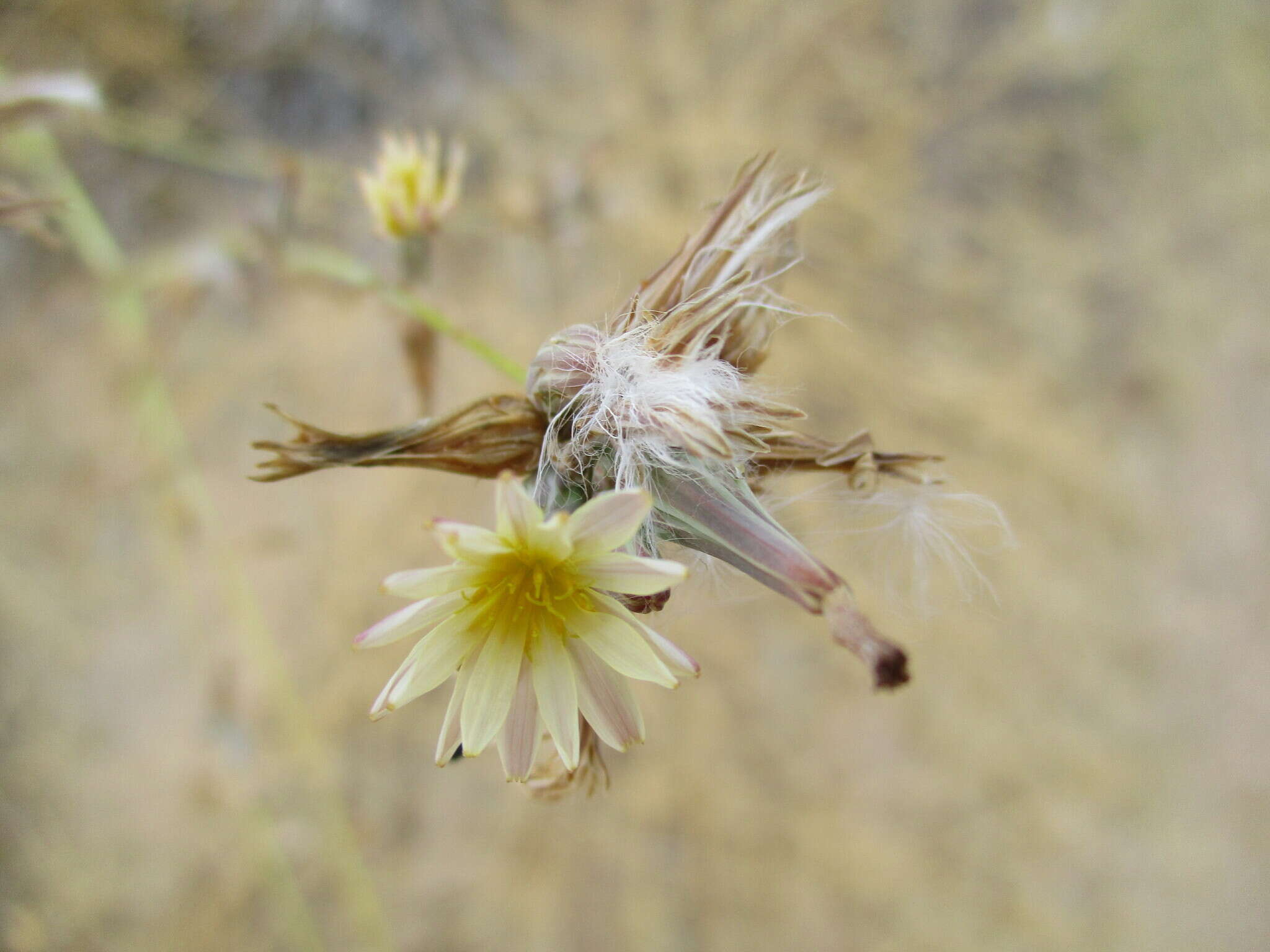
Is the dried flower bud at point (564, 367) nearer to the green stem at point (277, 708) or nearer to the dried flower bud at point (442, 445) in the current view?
the dried flower bud at point (442, 445)

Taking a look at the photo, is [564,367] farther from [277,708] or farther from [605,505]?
[277,708]

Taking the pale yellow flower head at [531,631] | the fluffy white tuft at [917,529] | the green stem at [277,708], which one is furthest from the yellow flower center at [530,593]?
the green stem at [277,708]

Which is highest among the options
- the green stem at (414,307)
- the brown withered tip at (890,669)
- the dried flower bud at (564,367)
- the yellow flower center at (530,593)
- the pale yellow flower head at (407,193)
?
the pale yellow flower head at (407,193)

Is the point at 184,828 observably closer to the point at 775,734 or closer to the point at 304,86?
the point at 775,734

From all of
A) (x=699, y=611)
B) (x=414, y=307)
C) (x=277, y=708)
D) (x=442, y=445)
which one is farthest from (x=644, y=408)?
(x=277, y=708)

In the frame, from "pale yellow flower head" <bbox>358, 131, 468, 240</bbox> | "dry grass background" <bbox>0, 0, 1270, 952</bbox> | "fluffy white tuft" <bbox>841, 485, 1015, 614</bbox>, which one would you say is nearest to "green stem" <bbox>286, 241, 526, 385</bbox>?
"pale yellow flower head" <bbox>358, 131, 468, 240</bbox>

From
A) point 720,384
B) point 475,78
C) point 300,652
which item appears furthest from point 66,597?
point 720,384
